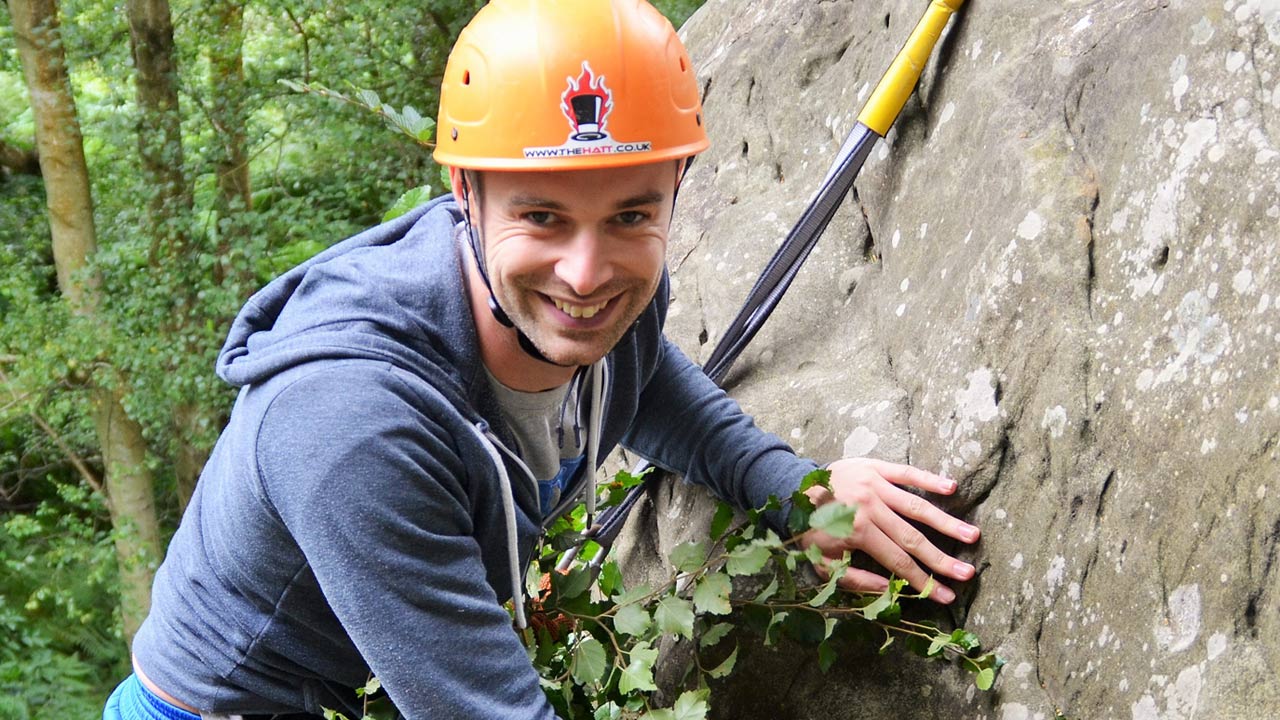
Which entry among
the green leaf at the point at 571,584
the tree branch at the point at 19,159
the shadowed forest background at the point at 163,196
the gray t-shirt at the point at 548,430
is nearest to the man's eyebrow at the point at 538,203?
the gray t-shirt at the point at 548,430

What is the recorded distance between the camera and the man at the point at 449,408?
5.94 ft

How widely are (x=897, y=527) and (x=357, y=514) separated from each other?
3.70 ft

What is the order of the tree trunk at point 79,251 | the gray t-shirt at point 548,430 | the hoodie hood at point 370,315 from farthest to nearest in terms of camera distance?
1. the tree trunk at point 79,251
2. the gray t-shirt at point 548,430
3. the hoodie hood at point 370,315

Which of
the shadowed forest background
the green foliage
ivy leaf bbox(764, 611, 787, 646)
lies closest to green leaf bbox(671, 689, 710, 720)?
the green foliage

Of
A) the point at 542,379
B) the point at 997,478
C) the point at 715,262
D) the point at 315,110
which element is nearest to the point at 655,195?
the point at 542,379

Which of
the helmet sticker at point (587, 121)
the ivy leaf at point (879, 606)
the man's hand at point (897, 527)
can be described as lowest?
the ivy leaf at point (879, 606)

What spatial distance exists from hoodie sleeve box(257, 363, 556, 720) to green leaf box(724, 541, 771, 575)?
614 mm

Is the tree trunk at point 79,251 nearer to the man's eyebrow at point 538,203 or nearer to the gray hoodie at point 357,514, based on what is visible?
the gray hoodie at point 357,514

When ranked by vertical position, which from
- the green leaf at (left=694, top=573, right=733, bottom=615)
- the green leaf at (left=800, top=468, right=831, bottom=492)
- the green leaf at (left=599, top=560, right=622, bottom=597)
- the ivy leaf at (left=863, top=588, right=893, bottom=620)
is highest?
the green leaf at (left=800, top=468, right=831, bottom=492)

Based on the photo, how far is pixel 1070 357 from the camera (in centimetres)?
224

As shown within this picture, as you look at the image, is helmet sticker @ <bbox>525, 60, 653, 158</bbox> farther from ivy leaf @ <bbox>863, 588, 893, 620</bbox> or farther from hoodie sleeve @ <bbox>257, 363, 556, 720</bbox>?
ivy leaf @ <bbox>863, 588, 893, 620</bbox>

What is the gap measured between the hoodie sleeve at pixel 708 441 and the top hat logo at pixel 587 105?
876 millimetres

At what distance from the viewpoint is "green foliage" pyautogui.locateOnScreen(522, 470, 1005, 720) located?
233cm

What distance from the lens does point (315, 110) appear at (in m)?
6.94
